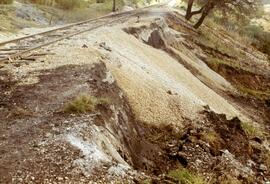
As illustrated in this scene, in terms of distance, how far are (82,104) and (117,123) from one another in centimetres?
120

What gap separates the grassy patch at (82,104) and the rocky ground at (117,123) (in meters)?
0.04

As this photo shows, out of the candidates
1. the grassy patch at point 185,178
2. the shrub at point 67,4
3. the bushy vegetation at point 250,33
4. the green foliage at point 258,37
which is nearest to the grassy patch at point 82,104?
the grassy patch at point 185,178

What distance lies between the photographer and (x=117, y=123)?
10867mm

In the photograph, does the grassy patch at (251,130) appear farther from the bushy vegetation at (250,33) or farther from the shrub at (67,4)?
the bushy vegetation at (250,33)

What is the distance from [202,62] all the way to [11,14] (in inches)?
445

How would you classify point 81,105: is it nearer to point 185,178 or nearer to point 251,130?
point 185,178

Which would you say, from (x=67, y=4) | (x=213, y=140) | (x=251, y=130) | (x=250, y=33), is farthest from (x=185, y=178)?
(x=250, y=33)

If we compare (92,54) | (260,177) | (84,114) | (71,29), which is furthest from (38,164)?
(71,29)

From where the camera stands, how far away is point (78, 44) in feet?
53.5

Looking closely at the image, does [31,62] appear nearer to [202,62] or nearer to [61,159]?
[61,159]

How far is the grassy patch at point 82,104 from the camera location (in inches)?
389

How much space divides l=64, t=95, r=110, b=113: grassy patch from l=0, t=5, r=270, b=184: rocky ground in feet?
0.13

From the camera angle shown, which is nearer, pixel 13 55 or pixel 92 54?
pixel 13 55

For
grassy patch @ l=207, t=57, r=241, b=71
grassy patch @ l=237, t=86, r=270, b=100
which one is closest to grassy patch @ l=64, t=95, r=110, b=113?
grassy patch @ l=237, t=86, r=270, b=100
